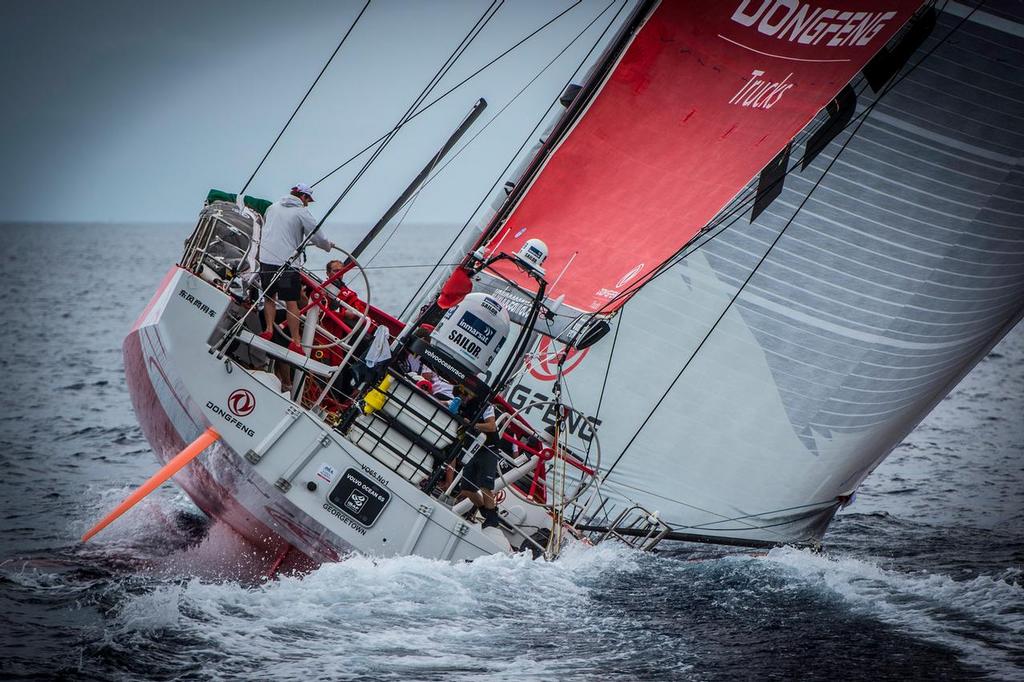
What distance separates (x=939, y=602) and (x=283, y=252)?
5644mm

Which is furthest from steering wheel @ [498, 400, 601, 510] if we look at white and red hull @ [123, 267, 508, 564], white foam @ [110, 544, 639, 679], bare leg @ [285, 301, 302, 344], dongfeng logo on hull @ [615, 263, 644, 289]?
bare leg @ [285, 301, 302, 344]

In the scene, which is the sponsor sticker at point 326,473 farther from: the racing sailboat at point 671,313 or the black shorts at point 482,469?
the black shorts at point 482,469

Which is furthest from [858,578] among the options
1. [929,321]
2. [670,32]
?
[670,32]

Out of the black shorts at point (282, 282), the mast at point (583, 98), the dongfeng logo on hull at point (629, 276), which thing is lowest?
the black shorts at point (282, 282)

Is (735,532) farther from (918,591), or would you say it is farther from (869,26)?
(869,26)

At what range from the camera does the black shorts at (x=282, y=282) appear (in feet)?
25.9

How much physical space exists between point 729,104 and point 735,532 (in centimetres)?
457

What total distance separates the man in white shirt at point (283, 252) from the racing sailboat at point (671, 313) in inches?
6.2

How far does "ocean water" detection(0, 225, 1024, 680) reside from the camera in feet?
20.4

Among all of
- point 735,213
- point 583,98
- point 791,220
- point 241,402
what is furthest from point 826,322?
point 241,402

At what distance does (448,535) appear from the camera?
743cm

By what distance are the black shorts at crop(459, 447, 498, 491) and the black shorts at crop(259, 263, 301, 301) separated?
1.85 m

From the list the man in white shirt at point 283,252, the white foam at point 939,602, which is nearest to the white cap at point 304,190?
the man in white shirt at point 283,252

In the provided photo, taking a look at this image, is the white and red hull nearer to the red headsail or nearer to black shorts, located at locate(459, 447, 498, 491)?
black shorts, located at locate(459, 447, 498, 491)
